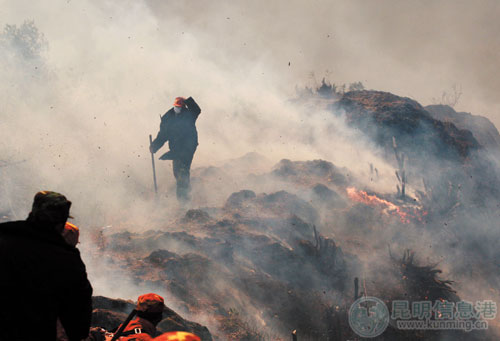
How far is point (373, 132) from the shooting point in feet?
55.4

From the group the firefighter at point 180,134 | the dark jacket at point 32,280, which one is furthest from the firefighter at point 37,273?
the firefighter at point 180,134

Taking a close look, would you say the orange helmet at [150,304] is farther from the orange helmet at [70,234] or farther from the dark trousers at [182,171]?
the dark trousers at [182,171]

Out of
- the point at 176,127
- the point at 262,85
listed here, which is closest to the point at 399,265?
the point at 176,127

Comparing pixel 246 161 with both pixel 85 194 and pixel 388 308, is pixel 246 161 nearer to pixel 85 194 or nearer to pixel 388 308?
pixel 85 194

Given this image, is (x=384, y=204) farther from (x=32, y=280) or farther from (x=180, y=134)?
(x=32, y=280)

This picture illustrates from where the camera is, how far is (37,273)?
2.04 metres

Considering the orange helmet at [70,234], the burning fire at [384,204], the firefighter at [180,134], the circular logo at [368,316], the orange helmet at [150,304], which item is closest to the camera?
the orange helmet at [70,234]

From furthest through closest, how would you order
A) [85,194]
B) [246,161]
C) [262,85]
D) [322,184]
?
[262,85]
[246,161]
[322,184]
[85,194]

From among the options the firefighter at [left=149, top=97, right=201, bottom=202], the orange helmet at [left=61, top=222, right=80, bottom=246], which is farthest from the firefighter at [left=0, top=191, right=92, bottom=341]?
the firefighter at [left=149, top=97, right=201, bottom=202]

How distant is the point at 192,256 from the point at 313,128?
41.9 feet

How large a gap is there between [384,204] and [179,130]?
21.8 feet

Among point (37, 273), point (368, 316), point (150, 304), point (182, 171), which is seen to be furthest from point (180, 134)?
point (37, 273)

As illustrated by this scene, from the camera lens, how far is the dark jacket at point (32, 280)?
6.66ft

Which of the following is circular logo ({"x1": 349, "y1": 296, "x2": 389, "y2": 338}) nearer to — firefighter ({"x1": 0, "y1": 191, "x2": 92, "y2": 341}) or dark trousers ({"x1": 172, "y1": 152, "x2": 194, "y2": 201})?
dark trousers ({"x1": 172, "y1": 152, "x2": 194, "y2": 201})
